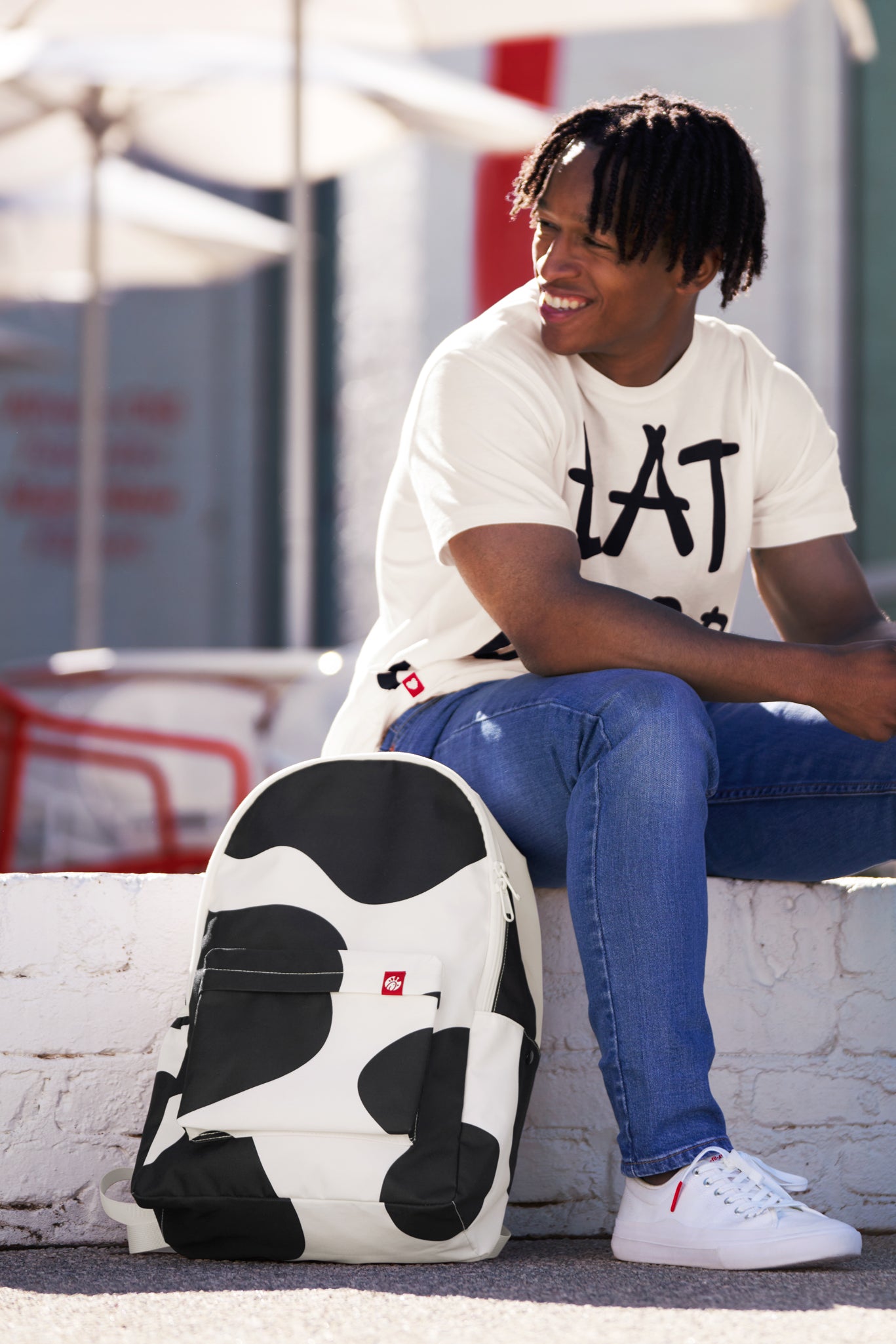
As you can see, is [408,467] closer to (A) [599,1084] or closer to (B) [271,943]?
(B) [271,943]

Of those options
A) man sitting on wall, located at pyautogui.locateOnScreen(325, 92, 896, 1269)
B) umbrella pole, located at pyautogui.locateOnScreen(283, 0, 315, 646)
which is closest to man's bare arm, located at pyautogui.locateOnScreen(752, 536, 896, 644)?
man sitting on wall, located at pyautogui.locateOnScreen(325, 92, 896, 1269)

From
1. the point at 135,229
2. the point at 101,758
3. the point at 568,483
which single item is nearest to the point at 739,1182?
the point at 568,483

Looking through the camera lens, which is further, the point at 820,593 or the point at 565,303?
the point at 820,593

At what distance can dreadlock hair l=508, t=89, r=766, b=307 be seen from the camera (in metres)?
1.86

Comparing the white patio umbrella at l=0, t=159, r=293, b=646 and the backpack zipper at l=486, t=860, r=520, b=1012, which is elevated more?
the white patio umbrella at l=0, t=159, r=293, b=646

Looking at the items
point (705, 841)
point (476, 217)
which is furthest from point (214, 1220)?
point (476, 217)

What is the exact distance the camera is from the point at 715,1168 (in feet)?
4.72

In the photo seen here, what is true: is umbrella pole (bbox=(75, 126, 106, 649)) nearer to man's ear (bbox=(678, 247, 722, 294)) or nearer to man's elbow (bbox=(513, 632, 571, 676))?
man's ear (bbox=(678, 247, 722, 294))

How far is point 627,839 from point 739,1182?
1.12 feet

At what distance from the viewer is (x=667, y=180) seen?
6.14 ft

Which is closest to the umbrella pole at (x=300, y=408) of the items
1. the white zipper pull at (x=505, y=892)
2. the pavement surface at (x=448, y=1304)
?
the white zipper pull at (x=505, y=892)

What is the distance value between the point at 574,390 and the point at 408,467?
23 cm

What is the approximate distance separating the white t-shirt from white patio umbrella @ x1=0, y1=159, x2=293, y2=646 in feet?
8.87

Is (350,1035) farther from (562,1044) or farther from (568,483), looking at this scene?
(568,483)
